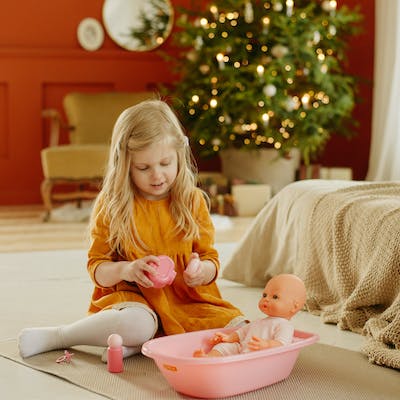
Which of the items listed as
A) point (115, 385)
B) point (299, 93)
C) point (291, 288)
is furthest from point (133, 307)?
point (299, 93)

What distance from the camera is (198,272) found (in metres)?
2.03

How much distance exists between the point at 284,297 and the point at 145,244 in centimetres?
43

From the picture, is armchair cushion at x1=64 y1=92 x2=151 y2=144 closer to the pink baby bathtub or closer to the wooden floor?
the wooden floor

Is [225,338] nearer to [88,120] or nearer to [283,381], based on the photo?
[283,381]

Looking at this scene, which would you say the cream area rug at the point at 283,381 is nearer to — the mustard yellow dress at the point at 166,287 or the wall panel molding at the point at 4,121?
the mustard yellow dress at the point at 166,287

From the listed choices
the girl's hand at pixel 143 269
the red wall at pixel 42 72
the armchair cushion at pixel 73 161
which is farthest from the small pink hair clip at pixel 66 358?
the red wall at pixel 42 72

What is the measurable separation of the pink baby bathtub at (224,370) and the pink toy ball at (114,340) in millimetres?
113

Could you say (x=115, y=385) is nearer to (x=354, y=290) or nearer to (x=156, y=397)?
(x=156, y=397)

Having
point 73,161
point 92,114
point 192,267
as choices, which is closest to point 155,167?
point 192,267

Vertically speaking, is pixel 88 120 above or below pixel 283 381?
above

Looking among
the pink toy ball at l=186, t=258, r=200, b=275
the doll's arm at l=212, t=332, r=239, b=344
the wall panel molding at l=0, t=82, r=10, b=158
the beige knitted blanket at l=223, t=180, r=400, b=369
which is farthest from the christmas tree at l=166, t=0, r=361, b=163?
the doll's arm at l=212, t=332, r=239, b=344

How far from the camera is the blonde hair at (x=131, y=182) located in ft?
6.79

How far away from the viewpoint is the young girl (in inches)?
80.7

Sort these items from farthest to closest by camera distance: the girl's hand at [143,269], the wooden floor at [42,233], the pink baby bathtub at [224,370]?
the wooden floor at [42,233] → the girl's hand at [143,269] → the pink baby bathtub at [224,370]
